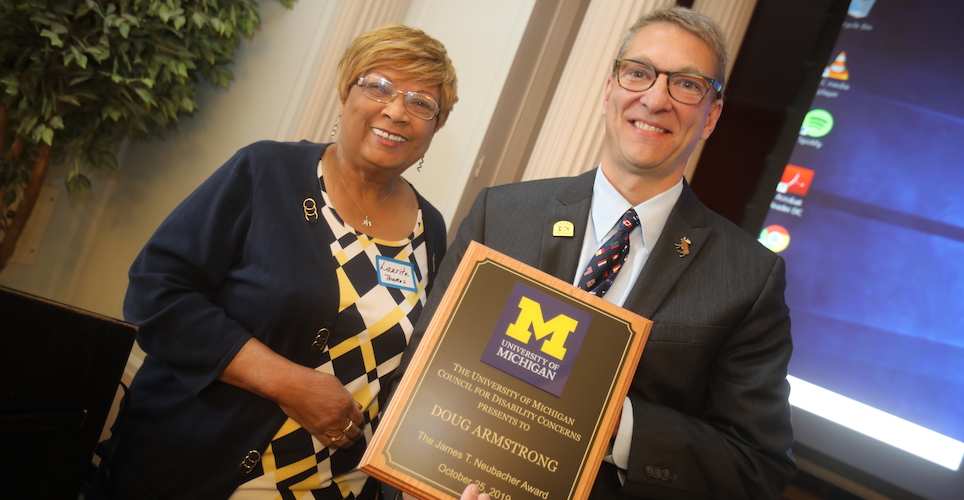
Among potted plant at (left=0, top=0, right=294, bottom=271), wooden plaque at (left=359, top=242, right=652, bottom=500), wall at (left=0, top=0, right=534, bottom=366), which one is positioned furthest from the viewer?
wall at (left=0, top=0, right=534, bottom=366)

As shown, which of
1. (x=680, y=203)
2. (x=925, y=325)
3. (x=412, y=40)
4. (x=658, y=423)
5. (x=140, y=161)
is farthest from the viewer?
(x=140, y=161)

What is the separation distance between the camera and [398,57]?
6.16 ft

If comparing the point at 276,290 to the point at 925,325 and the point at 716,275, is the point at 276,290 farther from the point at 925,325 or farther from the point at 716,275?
the point at 925,325

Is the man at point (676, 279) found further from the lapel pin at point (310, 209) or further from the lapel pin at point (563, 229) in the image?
the lapel pin at point (310, 209)

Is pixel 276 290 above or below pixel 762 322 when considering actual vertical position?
below

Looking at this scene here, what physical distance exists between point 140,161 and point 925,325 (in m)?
3.98

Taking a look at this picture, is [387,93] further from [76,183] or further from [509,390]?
[76,183]

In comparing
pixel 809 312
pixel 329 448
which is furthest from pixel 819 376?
pixel 329 448

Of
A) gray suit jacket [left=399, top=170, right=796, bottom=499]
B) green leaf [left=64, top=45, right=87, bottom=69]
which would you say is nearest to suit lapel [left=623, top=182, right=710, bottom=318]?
gray suit jacket [left=399, top=170, right=796, bottom=499]

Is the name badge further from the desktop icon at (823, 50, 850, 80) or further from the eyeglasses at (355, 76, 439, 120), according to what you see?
the desktop icon at (823, 50, 850, 80)

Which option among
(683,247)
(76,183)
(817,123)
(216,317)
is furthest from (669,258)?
(76,183)

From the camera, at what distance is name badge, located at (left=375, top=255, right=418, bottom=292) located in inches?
73.9

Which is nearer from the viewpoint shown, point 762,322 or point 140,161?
point 762,322

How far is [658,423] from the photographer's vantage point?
54.1 inches
